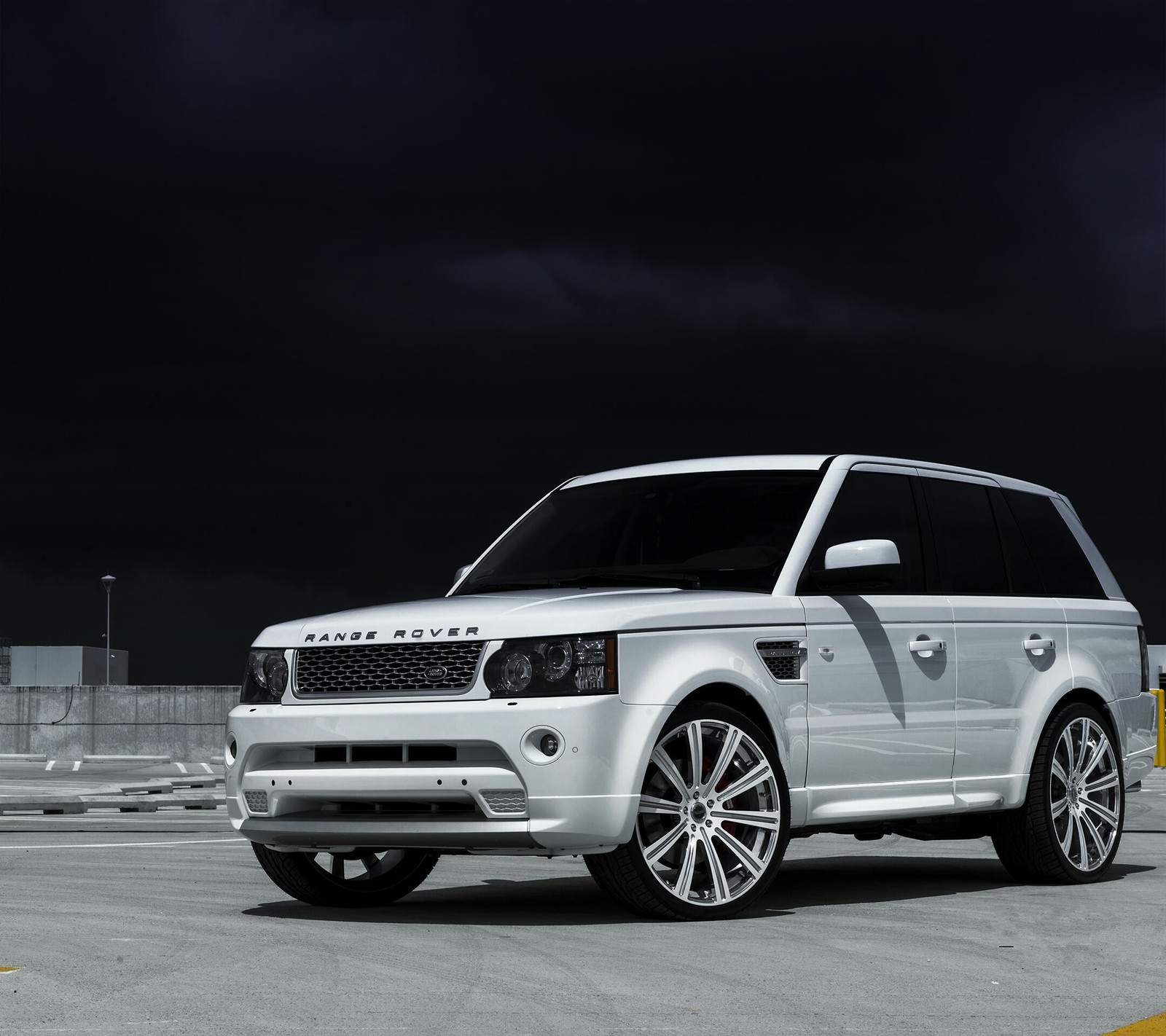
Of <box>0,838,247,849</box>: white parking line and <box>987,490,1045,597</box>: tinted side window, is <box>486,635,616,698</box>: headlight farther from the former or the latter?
<box>0,838,247,849</box>: white parking line

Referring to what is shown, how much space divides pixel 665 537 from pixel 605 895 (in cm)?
167

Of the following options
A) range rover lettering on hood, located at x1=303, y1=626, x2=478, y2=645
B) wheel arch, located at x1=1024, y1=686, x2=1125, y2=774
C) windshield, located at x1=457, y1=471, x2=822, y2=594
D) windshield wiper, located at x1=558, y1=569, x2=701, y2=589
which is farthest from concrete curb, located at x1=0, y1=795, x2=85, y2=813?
wheel arch, located at x1=1024, y1=686, x2=1125, y2=774

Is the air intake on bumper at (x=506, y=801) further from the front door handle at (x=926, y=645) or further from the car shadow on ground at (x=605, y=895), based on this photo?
the front door handle at (x=926, y=645)

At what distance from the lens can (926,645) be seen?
897 centimetres

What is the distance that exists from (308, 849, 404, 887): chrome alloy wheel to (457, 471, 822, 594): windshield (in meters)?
1.31

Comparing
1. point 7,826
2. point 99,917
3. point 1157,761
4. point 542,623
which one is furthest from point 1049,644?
point 1157,761

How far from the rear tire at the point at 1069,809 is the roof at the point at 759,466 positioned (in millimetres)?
1479

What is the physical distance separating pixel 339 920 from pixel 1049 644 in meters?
4.01

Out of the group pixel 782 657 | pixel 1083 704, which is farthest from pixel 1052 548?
pixel 782 657

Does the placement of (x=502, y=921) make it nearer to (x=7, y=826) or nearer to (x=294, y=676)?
(x=294, y=676)

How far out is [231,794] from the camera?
820 centimetres

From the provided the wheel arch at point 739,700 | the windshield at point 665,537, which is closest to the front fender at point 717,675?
the wheel arch at point 739,700

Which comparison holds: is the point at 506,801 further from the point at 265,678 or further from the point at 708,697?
the point at 265,678

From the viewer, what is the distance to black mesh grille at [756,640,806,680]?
26.7 ft
